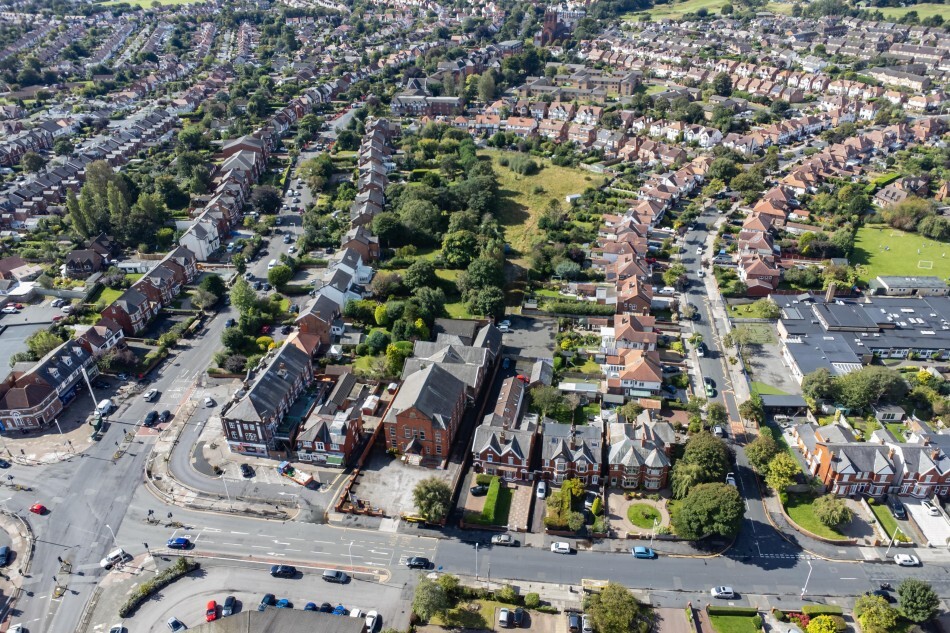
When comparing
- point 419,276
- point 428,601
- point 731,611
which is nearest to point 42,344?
point 419,276

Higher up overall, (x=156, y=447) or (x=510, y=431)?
(x=510, y=431)

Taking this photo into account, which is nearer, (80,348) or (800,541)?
(800,541)

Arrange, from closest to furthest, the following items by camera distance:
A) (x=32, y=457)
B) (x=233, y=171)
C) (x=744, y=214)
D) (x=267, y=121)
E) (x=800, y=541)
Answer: (x=800, y=541), (x=32, y=457), (x=744, y=214), (x=233, y=171), (x=267, y=121)

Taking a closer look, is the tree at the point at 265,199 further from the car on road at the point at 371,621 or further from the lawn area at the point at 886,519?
the lawn area at the point at 886,519

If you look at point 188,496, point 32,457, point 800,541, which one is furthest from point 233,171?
point 800,541

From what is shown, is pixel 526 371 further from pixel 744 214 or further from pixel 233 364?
pixel 744 214

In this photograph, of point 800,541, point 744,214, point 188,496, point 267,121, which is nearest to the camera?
point 800,541

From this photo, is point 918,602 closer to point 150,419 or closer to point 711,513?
point 711,513

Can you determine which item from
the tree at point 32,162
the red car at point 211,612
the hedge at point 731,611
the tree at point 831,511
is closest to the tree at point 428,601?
the red car at point 211,612
